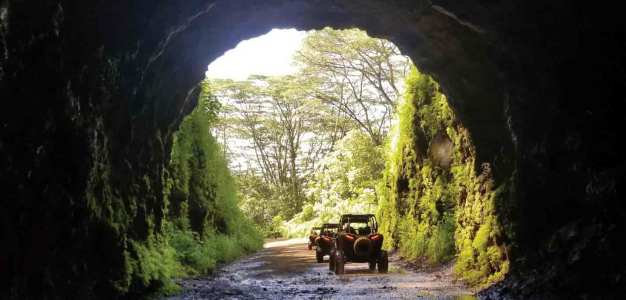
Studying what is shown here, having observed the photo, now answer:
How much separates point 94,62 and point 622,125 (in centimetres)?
687

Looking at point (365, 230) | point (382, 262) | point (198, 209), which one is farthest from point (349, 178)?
point (382, 262)

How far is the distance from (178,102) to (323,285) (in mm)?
5439

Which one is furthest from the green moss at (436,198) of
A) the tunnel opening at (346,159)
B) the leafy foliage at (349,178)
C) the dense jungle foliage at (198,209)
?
the leafy foliage at (349,178)

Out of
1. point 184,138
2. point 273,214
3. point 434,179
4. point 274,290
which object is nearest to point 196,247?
point 184,138

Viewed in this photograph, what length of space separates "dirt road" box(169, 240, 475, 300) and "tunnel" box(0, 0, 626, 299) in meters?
1.42

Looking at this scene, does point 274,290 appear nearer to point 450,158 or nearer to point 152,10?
point 152,10

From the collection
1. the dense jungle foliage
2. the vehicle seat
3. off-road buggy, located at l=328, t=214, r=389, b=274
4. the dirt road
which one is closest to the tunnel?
the dirt road

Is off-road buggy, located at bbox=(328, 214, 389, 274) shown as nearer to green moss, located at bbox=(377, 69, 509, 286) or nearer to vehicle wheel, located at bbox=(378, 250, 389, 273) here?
vehicle wheel, located at bbox=(378, 250, 389, 273)

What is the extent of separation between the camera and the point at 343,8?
12.8m

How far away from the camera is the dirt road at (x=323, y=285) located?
33.9ft

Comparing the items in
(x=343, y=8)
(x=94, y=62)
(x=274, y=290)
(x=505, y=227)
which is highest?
(x=343, y=8)

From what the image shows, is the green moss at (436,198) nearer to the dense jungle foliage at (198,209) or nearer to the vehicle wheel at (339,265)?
the vehicle wheel at (339,265)

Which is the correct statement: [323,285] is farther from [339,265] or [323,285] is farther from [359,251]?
[359,251]

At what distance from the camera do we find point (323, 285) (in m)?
12.3
